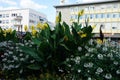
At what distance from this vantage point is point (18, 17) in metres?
106

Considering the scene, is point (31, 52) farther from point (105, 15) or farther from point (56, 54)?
point (105, 15)

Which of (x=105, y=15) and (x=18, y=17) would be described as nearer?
(x=105, y=15)

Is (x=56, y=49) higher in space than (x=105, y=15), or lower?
lower

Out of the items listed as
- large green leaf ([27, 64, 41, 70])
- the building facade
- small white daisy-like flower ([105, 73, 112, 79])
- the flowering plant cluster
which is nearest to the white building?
the building facade

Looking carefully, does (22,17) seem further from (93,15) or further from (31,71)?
(31,71)

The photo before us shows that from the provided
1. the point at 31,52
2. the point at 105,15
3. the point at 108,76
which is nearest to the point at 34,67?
the point at 31,52

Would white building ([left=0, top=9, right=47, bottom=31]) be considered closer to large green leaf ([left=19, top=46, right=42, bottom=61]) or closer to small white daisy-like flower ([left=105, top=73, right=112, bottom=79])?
large green leaf ([left=19, top=46, right=42, bottom=61])

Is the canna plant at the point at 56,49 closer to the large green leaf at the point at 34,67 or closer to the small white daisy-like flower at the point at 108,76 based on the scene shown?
the large green leaf at the point at 34,67

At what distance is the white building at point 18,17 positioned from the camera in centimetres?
10725

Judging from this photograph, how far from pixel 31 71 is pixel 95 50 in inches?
58.9

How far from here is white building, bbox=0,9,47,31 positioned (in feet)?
352

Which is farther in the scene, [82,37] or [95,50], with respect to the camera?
[82,37]

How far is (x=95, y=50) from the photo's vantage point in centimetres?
425

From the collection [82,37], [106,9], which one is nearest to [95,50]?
[82,37]
